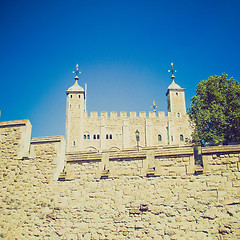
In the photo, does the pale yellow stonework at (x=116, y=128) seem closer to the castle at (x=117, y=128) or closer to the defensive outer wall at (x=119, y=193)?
the castle at (x=117, y=128)

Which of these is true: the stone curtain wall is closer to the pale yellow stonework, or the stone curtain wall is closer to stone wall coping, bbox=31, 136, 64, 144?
stone wall coping, bbox=31, 136, 64, 144

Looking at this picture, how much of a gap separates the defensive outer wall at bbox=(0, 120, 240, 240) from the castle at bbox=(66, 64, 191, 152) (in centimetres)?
3910

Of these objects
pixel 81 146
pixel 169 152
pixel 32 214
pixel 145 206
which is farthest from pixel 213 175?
pixel 81 146

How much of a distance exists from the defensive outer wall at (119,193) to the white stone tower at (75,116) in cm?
3868

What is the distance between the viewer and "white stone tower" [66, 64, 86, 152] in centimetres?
4728

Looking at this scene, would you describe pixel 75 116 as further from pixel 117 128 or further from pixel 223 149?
pixel 223 149

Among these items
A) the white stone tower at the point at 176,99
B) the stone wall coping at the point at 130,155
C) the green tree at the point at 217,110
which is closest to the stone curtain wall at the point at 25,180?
the stone wall coping at the point at 130,155

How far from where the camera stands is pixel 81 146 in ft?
155

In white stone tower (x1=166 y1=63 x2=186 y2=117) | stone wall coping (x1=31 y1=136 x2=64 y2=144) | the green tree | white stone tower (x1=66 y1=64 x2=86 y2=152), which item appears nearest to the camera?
stone wall coping (x1=31 y1=136 x2=64 y2=144)

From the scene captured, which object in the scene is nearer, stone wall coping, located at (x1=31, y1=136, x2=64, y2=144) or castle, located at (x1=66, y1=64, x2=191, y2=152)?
stone wall coping, located at (x1=31, y1=136, x2=64, y2=144)

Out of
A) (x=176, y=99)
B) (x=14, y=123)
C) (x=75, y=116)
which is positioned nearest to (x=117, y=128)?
(x=75, y=116)

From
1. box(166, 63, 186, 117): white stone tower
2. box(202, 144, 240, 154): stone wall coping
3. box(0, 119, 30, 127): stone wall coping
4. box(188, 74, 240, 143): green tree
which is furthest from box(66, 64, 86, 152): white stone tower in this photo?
box(202, 144, 240, 154): stone wall coping

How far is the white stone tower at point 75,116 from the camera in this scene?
47.3 metres

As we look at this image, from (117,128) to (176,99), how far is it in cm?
1359
